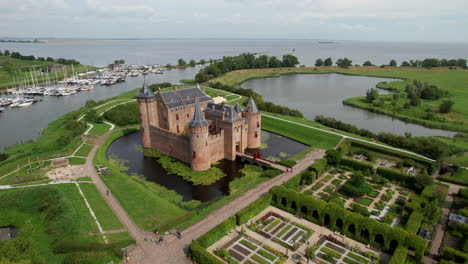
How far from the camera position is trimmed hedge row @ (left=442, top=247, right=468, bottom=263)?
87.6ft

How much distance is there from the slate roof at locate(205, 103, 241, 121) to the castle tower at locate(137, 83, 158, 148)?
422 inches

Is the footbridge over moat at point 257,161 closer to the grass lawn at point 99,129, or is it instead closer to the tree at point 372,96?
the grass lawn at point 99,129

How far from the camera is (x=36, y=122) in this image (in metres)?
80.6

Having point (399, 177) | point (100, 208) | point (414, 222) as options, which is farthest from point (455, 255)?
point (100, 208)

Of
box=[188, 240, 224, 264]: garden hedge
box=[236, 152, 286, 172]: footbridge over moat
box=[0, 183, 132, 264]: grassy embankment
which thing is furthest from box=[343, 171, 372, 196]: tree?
box=[0, 183, 132, 264]: grassy embankment

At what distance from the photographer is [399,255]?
88.6 ft

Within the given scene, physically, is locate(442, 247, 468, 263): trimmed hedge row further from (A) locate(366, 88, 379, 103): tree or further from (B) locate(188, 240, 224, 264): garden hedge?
(A) locate(366, 88, 379, 103): tree

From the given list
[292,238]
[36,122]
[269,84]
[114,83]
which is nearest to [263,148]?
[292,238]

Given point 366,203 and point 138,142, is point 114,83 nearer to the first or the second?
point 138,142

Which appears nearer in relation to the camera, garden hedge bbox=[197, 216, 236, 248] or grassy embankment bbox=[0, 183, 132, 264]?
grassy embankment bbox=[0, 183, 132, 264]

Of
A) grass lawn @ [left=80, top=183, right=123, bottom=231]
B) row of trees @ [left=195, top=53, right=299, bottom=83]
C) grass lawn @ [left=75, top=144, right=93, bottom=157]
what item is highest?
row of trees @ [left=195, top=53, right=299, bottom=83]

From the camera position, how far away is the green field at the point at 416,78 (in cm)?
7694

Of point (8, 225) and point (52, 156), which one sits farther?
point (52, 156)

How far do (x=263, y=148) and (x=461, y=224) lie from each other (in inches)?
1357
